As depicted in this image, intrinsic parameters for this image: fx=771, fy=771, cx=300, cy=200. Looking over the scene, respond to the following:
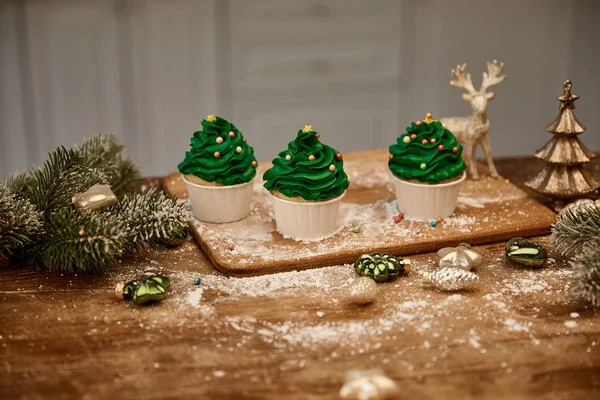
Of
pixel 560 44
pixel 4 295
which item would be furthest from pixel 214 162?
pixel 560 44

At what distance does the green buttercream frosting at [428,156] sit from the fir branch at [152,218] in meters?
0.57

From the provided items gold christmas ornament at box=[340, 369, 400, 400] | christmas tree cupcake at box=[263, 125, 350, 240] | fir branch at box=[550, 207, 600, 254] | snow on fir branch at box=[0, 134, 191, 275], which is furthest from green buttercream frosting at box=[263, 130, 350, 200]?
gold christmas ornament at box=[340, 369, 400, 400]

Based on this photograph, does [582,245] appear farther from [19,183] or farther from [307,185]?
[19,183]

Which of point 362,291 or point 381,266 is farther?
point 381,266

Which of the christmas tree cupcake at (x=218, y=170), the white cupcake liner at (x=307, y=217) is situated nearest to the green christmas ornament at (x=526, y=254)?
the white cupcake liner at (x=307, y=217)

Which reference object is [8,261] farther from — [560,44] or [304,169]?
[560,44]

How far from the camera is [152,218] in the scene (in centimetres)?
173

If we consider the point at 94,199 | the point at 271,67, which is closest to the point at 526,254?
the point at 94,199

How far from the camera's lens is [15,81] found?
3.38 meters

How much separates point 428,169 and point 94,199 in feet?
2.66

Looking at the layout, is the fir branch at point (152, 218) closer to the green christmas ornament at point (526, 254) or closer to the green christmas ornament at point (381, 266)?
the green christmas ornament at point (381, 266)

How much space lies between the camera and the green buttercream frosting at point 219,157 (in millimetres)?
1920

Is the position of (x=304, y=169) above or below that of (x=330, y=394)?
above

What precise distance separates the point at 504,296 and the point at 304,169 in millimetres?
542
